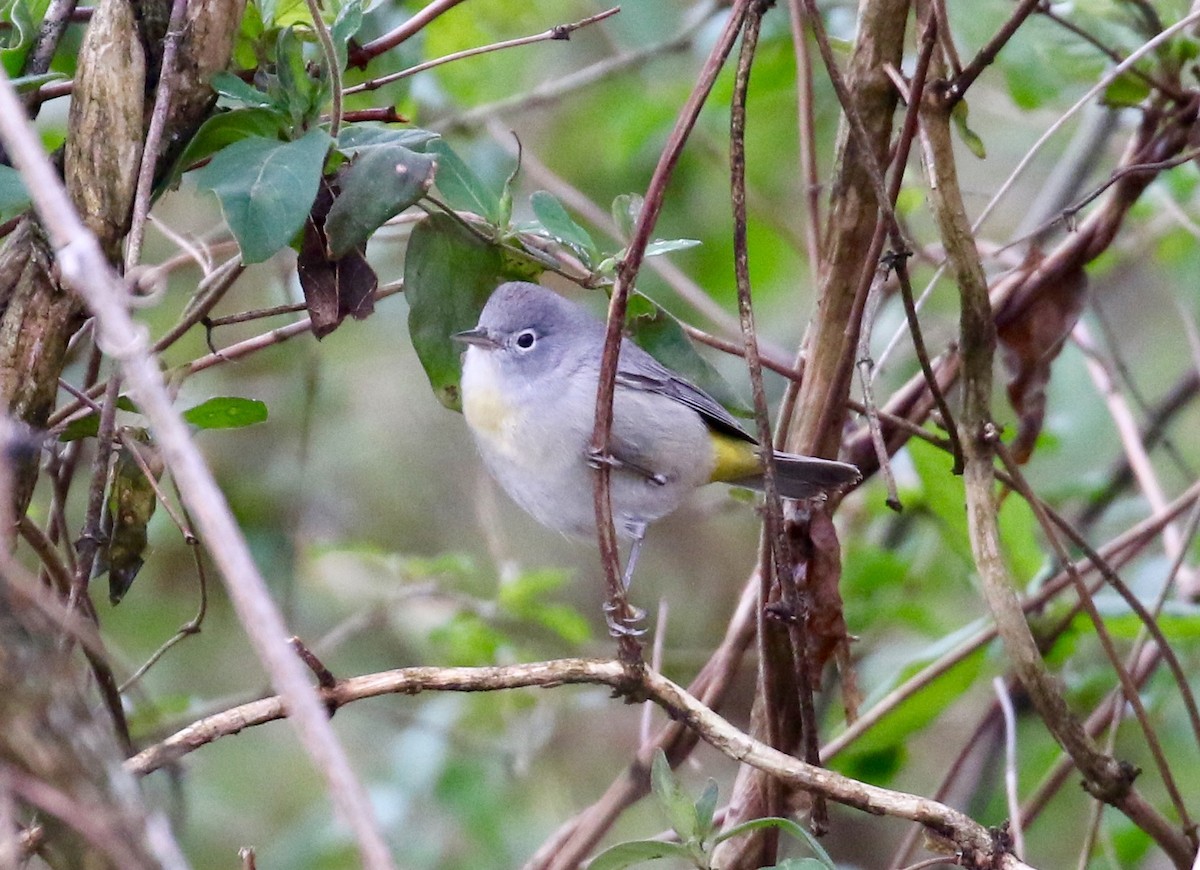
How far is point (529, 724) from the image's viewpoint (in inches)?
194

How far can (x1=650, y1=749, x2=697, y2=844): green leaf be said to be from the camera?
1.90 metres

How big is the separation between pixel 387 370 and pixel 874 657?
302 cm

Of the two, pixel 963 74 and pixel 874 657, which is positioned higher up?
pixel 963 74

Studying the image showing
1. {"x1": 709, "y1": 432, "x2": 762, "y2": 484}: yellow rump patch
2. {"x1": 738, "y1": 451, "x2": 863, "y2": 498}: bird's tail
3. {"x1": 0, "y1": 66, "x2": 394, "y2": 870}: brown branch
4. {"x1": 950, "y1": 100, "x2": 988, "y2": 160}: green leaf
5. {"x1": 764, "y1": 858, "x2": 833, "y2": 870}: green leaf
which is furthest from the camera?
{"x1": 709, "y1": 432, "x2": 762, "y2": 484}: yellow rump patch

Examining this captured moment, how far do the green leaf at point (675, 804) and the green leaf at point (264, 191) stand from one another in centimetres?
94

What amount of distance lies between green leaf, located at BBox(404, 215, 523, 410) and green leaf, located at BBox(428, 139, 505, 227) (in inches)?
4.3

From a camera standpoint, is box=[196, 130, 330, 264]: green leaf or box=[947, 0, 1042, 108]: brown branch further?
box=[947, 0, 1042, 108]: brown branch

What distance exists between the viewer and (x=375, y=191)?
1.99 metres

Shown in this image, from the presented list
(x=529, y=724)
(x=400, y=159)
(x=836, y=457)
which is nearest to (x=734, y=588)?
(x=529, y=724)

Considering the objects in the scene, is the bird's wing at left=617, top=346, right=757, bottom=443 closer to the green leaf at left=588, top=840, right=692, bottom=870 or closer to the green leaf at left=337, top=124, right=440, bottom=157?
the green leaf at left=337, top=124, right=440, bottom=157

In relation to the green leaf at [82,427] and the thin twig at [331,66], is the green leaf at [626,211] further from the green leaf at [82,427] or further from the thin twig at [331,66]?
the green leaf at [82,427]

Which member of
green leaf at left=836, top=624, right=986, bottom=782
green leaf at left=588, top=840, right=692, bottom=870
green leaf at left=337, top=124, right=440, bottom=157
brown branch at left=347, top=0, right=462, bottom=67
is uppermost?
brown branch at left=347, top=0, right=462, bottom=67

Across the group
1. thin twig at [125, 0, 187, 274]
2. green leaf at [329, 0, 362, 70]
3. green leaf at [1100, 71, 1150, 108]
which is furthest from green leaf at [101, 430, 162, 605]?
green leaf at [1100, 71, 1150, 108]

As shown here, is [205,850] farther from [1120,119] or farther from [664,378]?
[1120,119]
